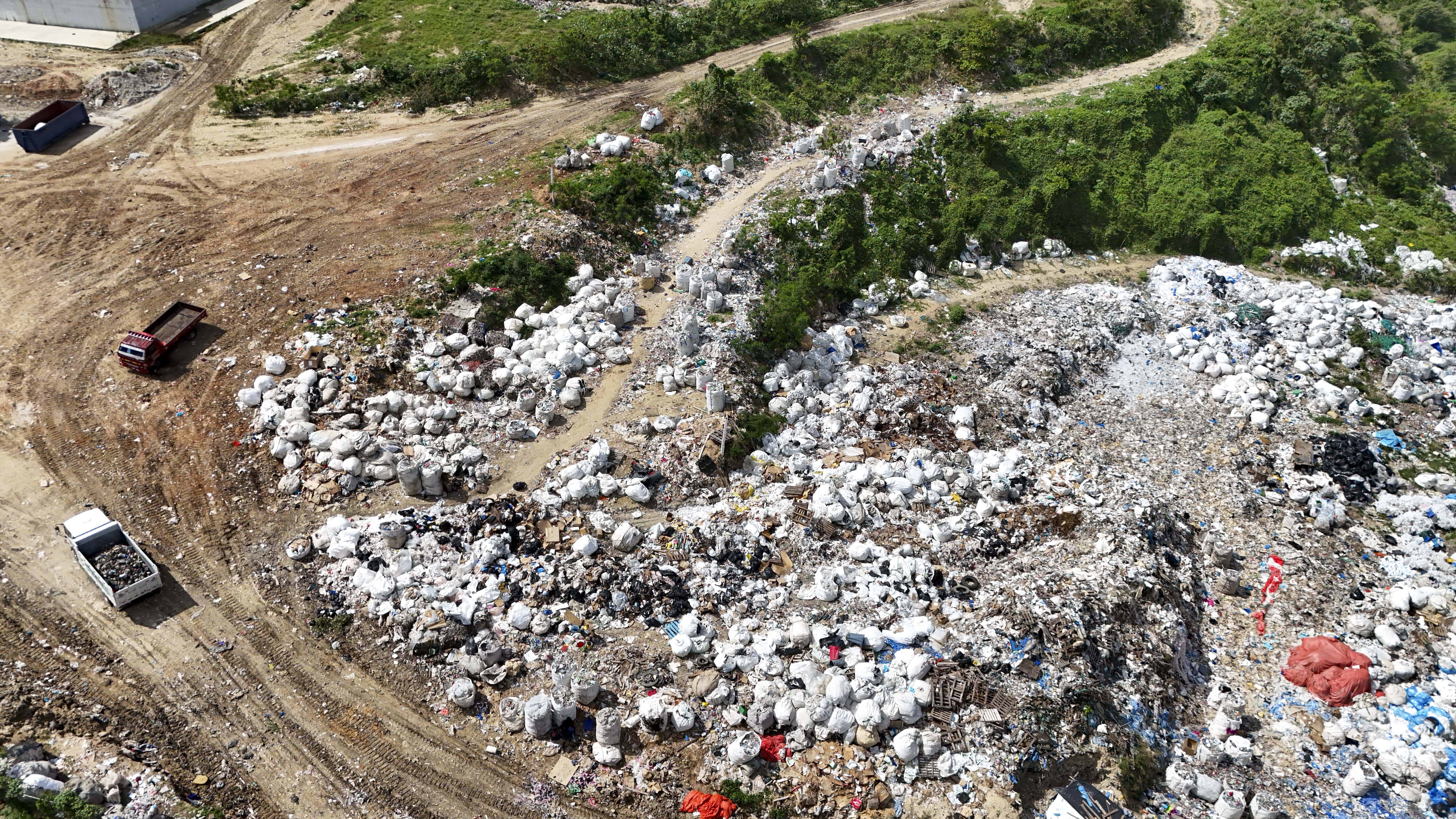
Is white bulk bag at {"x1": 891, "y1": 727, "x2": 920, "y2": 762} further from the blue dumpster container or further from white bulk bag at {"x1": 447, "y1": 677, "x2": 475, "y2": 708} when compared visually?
the blue dumpster container

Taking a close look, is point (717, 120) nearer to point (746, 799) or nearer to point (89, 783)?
point (746, 799)

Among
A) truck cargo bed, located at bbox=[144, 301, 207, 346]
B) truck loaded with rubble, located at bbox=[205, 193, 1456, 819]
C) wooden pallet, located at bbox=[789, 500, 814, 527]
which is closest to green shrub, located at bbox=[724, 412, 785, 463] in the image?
truck loaded with rubble, located at bbox=[205, 193, 1456, 819]

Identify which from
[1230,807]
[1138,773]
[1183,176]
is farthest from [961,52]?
[1230,807]

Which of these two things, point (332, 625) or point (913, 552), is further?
point (913, 552)

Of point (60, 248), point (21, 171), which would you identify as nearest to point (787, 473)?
point (60, 248)

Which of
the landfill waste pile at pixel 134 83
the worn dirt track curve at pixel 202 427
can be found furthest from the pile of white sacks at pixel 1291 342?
the landfill waste pile at pixel 134 83

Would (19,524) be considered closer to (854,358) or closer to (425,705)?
(425,705)
